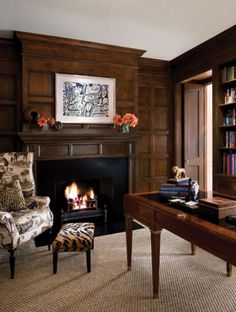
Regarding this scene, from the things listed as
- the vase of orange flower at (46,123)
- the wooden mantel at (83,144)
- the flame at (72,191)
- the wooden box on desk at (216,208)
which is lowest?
the flame at (72,191)

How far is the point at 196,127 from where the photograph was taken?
4688 mm

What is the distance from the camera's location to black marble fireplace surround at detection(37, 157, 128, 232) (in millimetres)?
3551

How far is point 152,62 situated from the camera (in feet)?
14.6

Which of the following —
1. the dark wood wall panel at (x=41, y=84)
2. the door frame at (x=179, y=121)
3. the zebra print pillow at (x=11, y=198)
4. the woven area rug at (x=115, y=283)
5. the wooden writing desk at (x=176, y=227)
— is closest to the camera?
the wooden writing desk at (x=176, y=227)

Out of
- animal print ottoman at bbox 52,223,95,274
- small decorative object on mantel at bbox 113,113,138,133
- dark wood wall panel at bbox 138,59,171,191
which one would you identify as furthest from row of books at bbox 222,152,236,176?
animal print ottoman at bbox 52,223,95,274

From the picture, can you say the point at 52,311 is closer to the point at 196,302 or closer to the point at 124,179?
the point at 196,302

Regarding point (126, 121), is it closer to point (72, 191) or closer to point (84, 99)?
point (84, 99)

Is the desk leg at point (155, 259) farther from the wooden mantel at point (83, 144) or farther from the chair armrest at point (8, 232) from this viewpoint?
the wooden mantel at point (83, 144)

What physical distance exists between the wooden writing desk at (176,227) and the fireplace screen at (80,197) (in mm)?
1709

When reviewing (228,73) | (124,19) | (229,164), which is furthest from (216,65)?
(124,19)

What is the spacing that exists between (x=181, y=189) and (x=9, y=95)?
9.27 ft

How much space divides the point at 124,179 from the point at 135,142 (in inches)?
24.6

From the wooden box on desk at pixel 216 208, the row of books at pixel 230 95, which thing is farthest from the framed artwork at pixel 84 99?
the wooden box on desk at pixel 216 208

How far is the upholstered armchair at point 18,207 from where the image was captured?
2.23m
